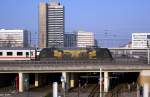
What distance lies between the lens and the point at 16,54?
7838cm

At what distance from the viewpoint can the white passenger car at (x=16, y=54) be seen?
7738cm

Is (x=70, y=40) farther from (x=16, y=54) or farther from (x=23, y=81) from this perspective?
(x=23, y=81)

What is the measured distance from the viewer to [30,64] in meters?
63.3

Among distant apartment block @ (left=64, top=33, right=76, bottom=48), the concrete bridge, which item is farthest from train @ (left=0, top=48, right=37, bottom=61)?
distant apartment block @ (left=64, top=33, right=76, bottom=48)

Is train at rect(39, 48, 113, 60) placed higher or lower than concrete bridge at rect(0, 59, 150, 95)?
higher

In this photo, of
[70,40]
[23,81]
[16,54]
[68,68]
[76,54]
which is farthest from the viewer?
[70,40]

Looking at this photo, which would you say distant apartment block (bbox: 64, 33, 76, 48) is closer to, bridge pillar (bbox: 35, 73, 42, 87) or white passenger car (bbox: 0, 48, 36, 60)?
white passenger car (bbox: 0, 48, 36, 60)

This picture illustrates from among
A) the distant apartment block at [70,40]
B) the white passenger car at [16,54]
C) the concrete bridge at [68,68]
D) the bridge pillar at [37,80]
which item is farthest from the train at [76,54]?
the distant apartment block at [70,40]

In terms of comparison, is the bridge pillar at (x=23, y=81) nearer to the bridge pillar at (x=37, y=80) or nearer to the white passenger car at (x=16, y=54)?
the bridge pillar at (x=37, y=80)

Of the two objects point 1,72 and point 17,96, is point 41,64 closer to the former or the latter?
point 1,72

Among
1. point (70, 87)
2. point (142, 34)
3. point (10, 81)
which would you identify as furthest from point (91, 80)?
point (142, 34)

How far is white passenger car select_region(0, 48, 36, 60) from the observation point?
254 feet

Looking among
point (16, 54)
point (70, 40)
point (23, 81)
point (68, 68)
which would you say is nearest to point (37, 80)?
point (23, 81)

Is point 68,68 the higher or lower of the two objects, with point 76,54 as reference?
lower
